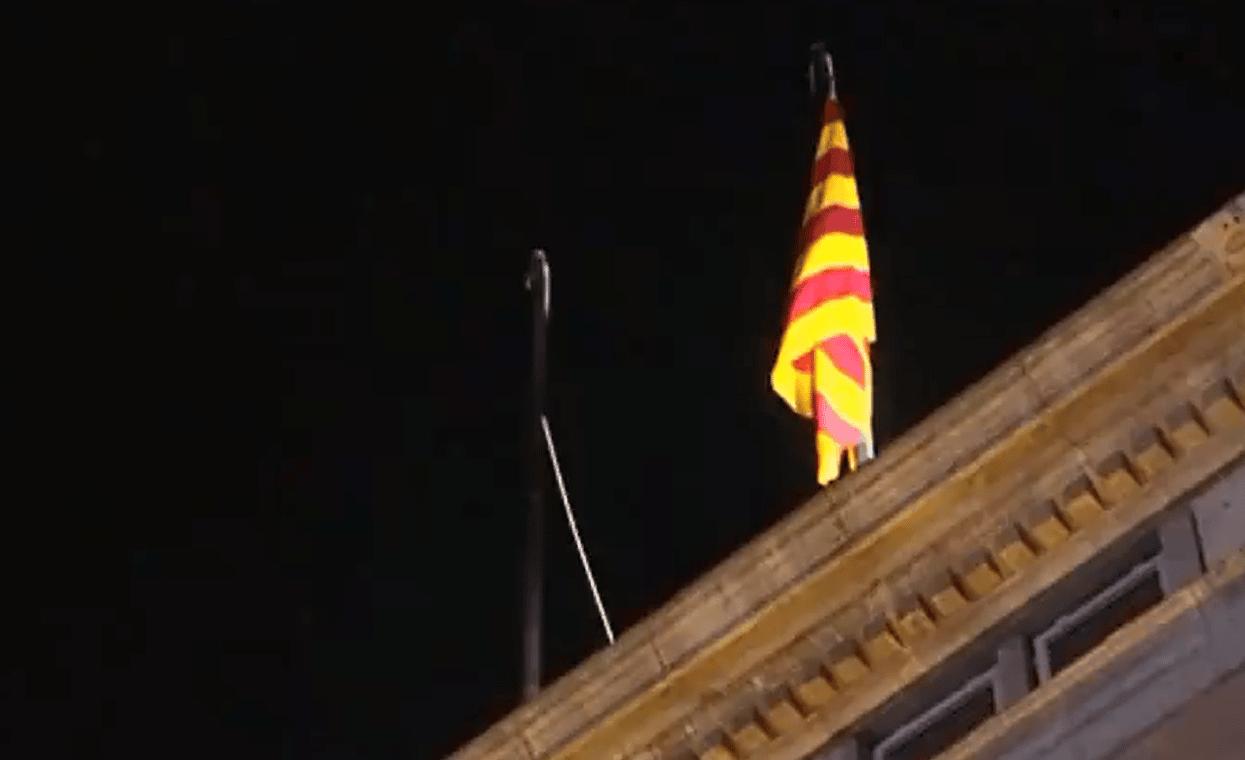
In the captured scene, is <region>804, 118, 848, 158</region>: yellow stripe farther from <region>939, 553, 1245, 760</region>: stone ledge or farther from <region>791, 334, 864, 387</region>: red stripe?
<region>939, 553, 1245, 760</region>: stone ledge

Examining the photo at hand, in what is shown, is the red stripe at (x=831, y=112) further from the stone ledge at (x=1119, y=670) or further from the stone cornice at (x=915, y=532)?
the stone ledge at (x=1119, y=670)

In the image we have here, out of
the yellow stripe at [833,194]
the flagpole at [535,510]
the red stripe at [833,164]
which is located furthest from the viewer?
the red stripe at [833,164]

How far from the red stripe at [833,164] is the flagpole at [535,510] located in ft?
10.5

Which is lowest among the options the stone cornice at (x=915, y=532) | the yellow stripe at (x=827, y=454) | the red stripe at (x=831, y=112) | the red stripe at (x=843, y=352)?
the stone cornice at (x=915, y=532)

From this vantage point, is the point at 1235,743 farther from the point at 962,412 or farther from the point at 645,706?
the point at 645,706

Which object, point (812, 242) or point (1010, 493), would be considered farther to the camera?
point (812, 242)

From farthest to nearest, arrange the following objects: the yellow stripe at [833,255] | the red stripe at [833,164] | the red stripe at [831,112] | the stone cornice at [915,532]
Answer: the red stripe at [831,112] < the red stripe at [833,164] < the yellow stripe at [833,255] < the stone cornice at [915,532]

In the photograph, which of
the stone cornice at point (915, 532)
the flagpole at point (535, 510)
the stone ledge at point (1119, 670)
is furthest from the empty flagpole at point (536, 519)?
the stone ledge at point (1119, 670)

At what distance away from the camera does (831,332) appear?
926 inches

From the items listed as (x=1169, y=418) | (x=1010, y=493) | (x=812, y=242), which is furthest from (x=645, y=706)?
(x=812, y=242)

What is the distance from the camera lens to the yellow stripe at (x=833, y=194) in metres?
24.9

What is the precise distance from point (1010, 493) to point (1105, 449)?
73 cm

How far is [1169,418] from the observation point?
18.0m

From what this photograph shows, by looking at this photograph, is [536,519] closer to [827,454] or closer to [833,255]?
[827,454]
